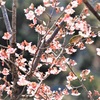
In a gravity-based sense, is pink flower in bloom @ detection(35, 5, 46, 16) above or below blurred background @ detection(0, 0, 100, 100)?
below

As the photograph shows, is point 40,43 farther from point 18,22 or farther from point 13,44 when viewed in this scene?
point 18,22

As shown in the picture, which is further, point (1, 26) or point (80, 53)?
point (80, 53)

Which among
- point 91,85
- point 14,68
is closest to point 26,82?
point 14,68

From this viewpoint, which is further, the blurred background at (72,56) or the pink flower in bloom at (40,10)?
the blurred background at (72,56)

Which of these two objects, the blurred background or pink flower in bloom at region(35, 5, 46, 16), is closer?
pink flower in bloom at region(35, 5, 46, 16)

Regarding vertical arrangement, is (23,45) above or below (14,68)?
above

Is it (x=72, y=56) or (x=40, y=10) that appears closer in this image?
(x=40, y=10)

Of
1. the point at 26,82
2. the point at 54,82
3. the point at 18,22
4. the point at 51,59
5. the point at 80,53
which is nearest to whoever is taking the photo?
the point at 26,82

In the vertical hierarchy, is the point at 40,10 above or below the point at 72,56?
below

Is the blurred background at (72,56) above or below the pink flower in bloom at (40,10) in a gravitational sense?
above

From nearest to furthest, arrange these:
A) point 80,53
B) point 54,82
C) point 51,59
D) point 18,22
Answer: point 51,59 → point 54,82 → point 18,22 → point 80,53

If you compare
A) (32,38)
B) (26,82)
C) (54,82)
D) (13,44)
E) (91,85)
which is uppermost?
(32,38)
